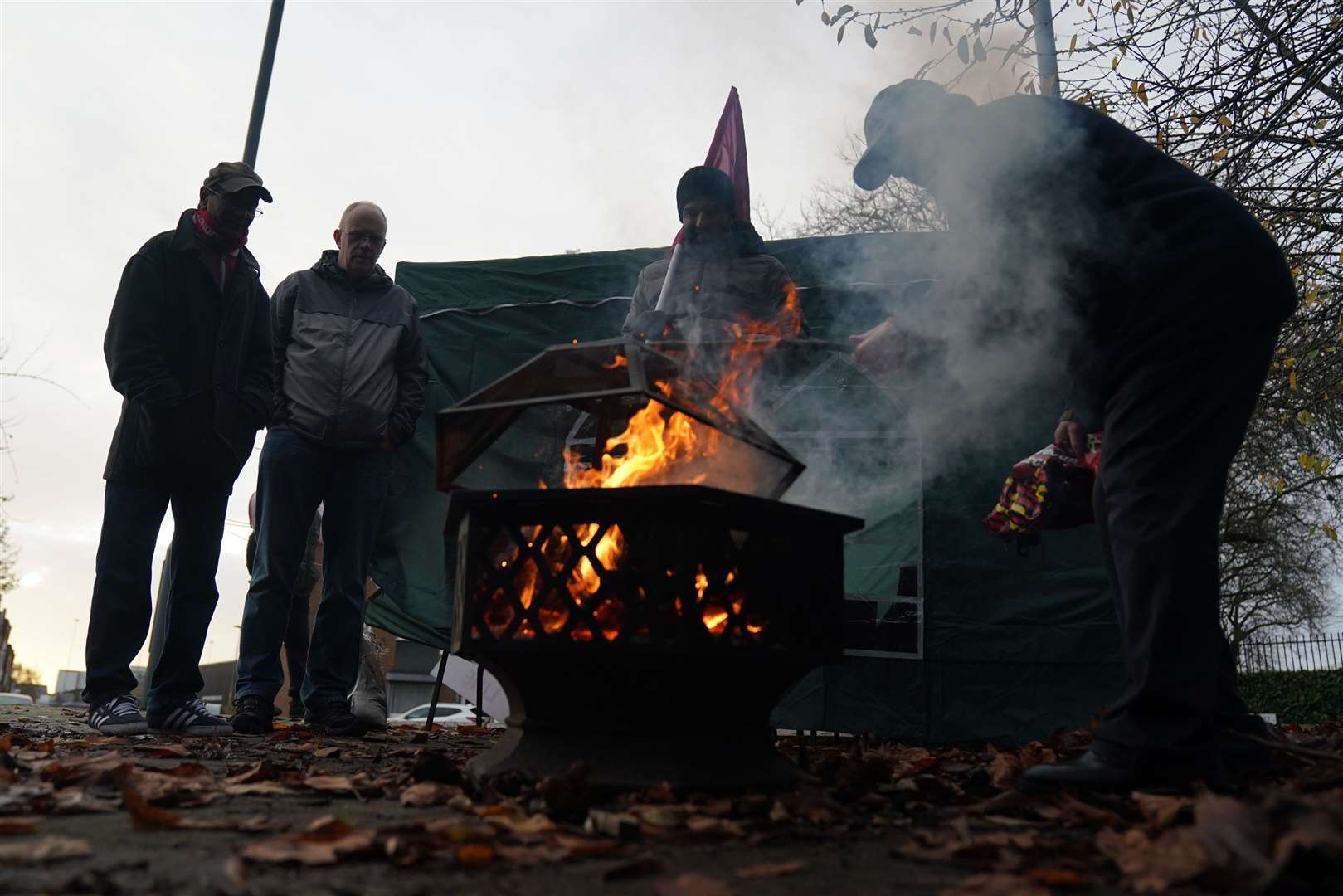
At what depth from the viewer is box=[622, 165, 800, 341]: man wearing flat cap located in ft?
15.1

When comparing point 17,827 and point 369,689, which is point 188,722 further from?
point 17,827

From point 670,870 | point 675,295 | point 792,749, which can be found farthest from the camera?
point 675,295

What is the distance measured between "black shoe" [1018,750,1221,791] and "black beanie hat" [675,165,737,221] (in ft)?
10.3

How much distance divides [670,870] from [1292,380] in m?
6.09

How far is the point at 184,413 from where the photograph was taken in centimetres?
448

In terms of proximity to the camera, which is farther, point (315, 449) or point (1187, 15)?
point (1187, 15)

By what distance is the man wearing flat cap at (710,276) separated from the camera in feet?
15.1

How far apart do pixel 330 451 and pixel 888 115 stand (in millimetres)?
3194

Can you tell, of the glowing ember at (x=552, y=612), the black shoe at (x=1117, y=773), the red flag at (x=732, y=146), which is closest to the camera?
the black shoe at (x=1117, y=773)

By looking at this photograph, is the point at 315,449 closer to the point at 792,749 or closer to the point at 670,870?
the point at 792,749

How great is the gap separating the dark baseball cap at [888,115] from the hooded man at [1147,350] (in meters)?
0.15

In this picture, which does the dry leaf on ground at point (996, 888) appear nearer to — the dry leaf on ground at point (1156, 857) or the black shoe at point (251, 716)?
the dry leaf on ground at point (1156, 857)

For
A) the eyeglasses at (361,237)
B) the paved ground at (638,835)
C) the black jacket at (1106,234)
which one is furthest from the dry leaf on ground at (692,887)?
the eyeglasses at (361,237)

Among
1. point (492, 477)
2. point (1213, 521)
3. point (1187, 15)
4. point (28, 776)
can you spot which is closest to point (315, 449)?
point (492, 477)
